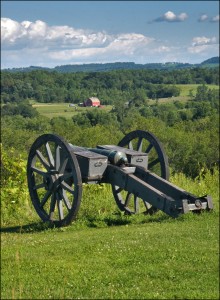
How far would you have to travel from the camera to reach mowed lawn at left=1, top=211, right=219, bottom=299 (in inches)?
178

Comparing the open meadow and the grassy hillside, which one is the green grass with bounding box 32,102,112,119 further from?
the grassy hillside

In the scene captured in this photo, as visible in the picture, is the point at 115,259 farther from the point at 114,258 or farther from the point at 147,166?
the point at 147,166

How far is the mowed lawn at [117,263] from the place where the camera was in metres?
4.52

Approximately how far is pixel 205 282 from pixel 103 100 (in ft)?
210

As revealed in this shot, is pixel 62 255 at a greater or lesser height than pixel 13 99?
lesser

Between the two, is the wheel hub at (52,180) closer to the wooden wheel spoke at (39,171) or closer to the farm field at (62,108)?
the wooden wheel spoke at (39,171)

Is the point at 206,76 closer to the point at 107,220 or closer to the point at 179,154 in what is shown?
the point at 179,154

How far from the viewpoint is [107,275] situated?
16.4ft

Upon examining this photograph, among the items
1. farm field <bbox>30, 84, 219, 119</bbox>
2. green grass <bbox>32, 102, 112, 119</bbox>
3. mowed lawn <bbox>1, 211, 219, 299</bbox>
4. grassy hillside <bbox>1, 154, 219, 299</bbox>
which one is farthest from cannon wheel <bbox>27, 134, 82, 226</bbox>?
green grass <bbox>32, 102, 112, 119</bbox>

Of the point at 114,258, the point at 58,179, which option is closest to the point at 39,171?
the point at 58,179

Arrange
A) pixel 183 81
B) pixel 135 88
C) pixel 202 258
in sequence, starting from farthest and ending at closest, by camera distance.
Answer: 1. pixel 183 81
2. pixel 135 88
3. pixel 202 258

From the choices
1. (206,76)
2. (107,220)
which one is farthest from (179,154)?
(206,76)

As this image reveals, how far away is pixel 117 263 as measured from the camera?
5.44 m

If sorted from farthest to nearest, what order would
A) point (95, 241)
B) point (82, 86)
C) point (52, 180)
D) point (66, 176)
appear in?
point (82, 86), point (52, 180), point (66, 176), point (95, 241)
